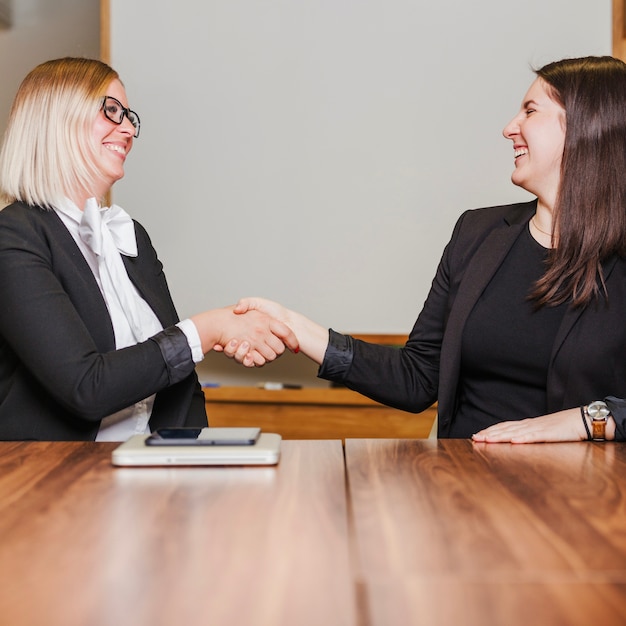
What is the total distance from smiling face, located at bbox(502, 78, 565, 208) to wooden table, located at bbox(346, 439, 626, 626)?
688mm

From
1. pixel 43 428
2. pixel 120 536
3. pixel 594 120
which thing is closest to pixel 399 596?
pixel 120 536

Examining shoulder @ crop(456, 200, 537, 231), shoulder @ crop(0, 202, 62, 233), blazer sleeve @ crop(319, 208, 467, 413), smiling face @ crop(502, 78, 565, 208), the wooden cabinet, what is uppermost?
smiling face @ crop(502, 78, 565, 208)

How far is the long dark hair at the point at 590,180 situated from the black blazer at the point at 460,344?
60 mm

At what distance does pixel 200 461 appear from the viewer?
1.14 meters

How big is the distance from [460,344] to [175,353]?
1.94ft

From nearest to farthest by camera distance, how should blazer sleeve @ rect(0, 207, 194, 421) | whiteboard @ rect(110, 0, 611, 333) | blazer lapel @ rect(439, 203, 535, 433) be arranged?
blazer sleeve @ rect(0, 207, 194, 421)
blazer lapel @ rect(439, 203, 535, 433)
whiteboard @ rect(110, 0, 611, 333)

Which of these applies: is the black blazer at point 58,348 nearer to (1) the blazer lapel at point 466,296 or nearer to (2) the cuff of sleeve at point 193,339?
(2) the cuff of sleeve at point 193,339

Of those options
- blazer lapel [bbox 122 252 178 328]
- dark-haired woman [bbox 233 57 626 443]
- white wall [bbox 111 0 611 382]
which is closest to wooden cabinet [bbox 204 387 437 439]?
white wall [bbox 111 0 611 382]

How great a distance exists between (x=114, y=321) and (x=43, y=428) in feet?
0.89

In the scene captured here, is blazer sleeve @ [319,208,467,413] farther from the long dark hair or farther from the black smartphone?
the black smartphone

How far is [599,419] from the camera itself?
136 centimetres

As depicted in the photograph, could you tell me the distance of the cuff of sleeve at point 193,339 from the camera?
1612 millimetres

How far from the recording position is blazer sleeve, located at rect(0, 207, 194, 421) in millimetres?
1509

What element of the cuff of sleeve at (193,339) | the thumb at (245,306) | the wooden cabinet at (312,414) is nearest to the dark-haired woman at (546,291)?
the thumb at (245,306)
